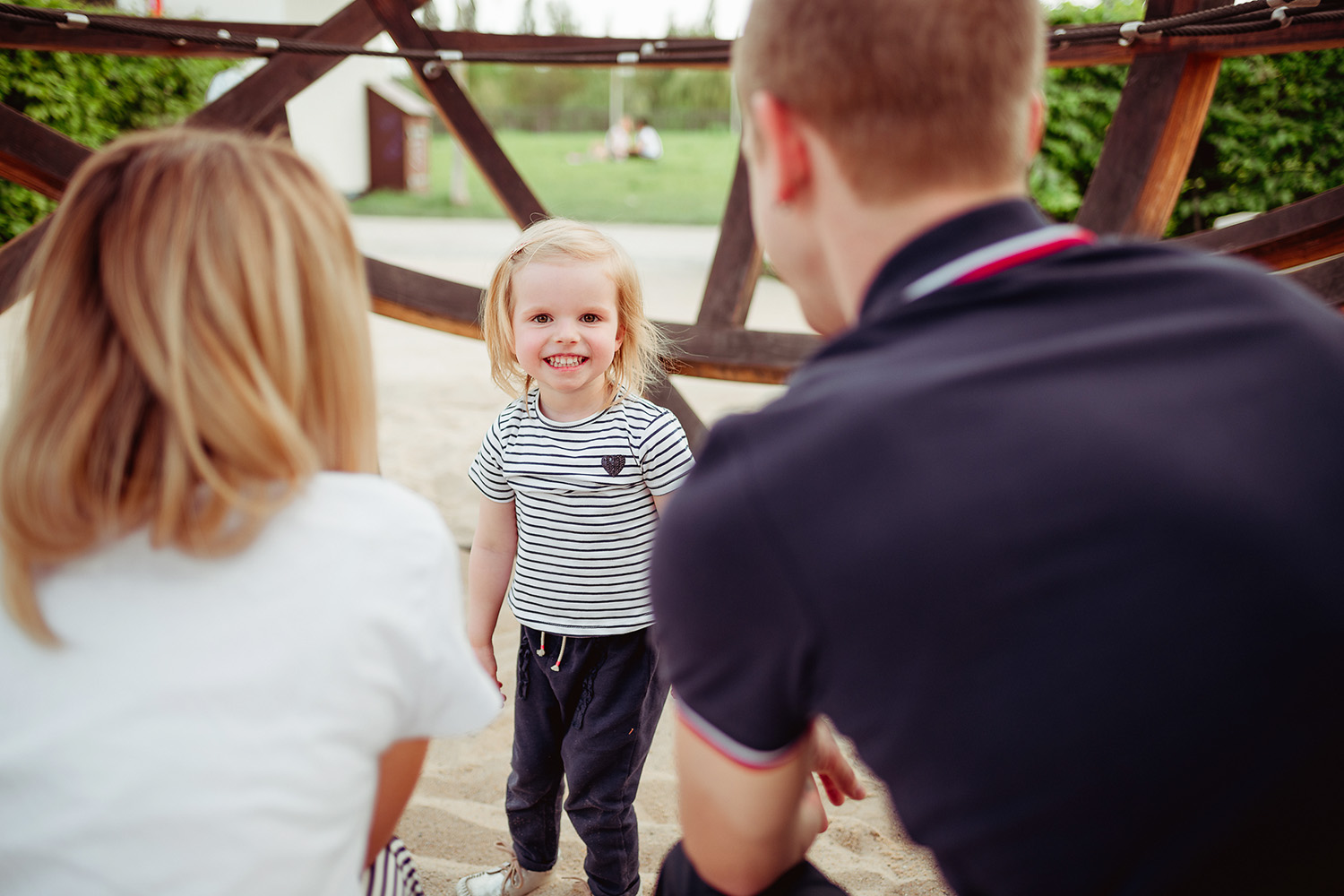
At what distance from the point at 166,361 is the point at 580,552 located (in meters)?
1.03

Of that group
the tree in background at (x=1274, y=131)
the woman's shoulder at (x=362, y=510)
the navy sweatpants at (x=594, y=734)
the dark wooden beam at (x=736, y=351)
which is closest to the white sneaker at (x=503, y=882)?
the navy sweatpants at (x=594, y=734)

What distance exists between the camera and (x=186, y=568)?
0.81m

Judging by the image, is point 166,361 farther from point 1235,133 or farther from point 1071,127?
point 1235,133

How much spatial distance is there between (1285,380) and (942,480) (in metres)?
0.27

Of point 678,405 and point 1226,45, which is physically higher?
point 1226,45

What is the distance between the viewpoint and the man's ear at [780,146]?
86 centimetres

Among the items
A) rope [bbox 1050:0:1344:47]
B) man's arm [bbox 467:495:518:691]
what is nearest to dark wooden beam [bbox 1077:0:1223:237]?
rope [bbox 1050:0:1344:47]

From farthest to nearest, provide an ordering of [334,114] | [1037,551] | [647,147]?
[647,147]
[334,114]
[1037,551]

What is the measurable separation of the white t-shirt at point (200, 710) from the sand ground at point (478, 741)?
4.03 ft

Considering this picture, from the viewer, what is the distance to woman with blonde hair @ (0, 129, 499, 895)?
2.57ft

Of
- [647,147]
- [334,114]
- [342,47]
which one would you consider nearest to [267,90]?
[342,47]

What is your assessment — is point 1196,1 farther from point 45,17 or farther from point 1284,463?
point 45,17

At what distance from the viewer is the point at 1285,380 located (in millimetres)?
721

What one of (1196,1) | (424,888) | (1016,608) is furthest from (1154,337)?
(1196,1)
